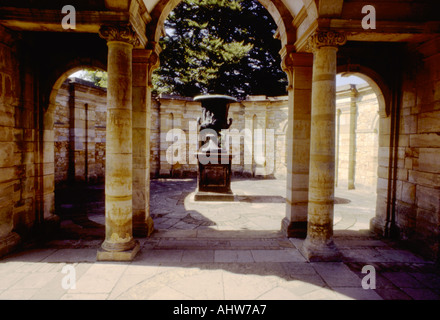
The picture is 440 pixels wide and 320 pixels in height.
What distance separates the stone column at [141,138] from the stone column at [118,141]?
0.89 metres

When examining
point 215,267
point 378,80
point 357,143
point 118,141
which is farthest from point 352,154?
point 118,141

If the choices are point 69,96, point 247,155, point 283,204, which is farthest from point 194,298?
point 247,155

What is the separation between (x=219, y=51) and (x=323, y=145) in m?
15.7

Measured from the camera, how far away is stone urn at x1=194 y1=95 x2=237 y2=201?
8789 millimetres

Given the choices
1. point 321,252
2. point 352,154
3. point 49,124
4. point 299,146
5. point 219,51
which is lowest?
point 321,252

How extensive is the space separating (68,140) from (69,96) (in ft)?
6.07

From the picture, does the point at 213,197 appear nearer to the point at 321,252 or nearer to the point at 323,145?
the point at 321,252

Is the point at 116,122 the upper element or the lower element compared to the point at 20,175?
upper

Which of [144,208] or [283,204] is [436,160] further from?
[144,208]

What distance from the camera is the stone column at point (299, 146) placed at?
528cm

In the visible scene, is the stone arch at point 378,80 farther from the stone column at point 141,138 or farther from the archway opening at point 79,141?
the archway opening at point 79,141

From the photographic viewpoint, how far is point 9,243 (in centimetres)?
446

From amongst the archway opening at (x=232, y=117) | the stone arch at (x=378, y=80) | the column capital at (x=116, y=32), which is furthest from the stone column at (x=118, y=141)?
the stone arch at (x=378, y=80)

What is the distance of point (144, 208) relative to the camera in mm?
→ 5234
